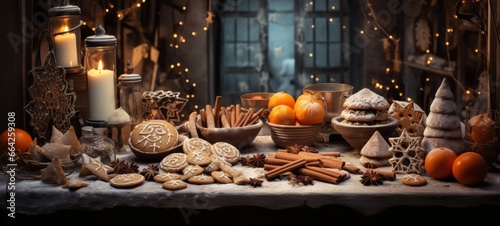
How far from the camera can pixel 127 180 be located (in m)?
3.15

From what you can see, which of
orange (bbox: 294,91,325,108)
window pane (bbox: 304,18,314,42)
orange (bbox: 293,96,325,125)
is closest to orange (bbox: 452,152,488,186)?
orange (bbox: 293,96,325,125)

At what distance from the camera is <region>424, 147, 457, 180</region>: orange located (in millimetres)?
3150

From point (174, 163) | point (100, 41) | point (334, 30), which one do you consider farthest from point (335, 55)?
point (174, 163)

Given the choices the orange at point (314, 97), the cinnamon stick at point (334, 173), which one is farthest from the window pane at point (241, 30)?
the cinnamon stick at point (334, 173)

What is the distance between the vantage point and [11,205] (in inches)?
121

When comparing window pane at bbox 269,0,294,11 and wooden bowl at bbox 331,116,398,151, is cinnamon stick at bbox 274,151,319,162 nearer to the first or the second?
wooden bowl at bbox 331,116,398,151

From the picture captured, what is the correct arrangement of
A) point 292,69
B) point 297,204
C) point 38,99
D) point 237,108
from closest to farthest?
point 297,204
point 38,99
point 237,108
point 292,69

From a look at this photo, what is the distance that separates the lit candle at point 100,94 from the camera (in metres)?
3.72

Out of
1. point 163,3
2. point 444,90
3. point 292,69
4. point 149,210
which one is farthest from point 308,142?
point 292,69

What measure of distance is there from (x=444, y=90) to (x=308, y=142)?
30.3 inches

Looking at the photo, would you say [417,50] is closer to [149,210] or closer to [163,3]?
[163,3]

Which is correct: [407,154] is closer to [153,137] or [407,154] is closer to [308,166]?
[308,166]

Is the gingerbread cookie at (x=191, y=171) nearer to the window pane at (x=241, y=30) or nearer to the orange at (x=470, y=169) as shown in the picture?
the orange at (x=470, y=169)

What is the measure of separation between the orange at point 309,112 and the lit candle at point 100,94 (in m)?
0.97
